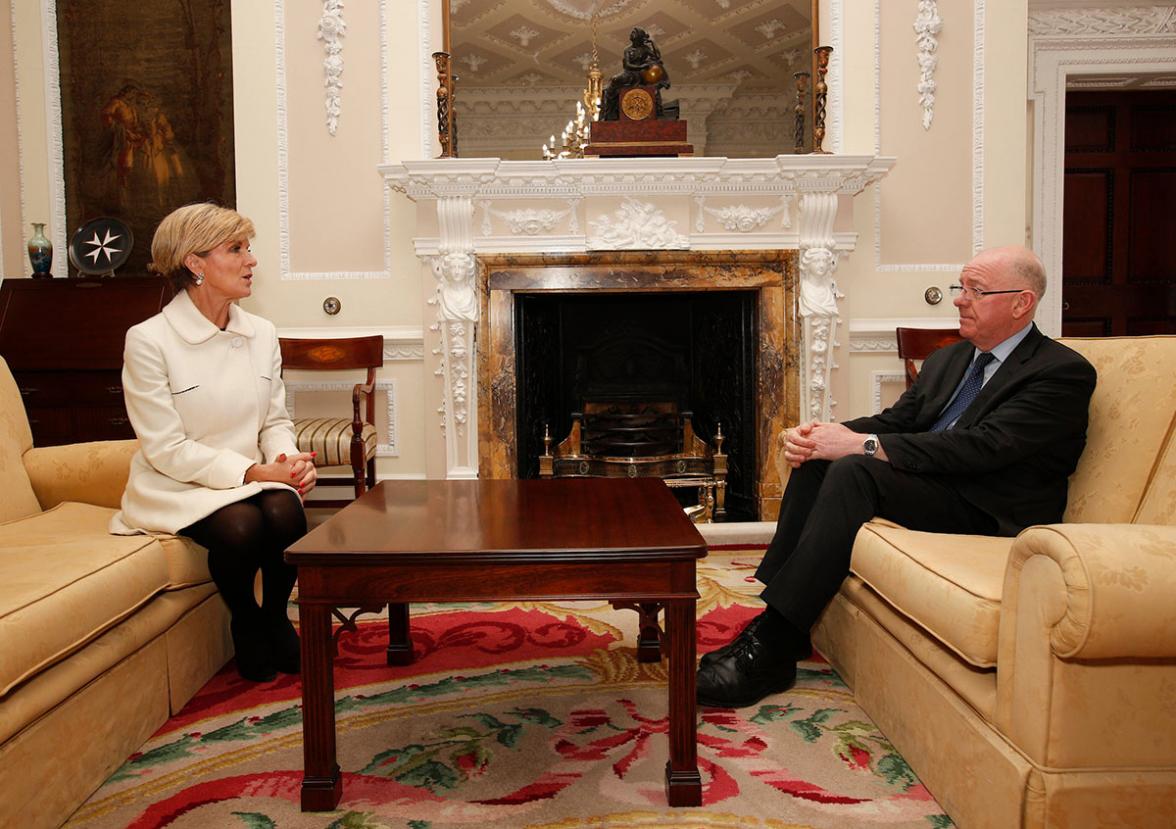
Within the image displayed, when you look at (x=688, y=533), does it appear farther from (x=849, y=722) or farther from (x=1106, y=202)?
(x=1106, y=202)

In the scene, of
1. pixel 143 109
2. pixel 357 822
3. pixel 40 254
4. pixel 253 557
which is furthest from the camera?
pixel 143 109

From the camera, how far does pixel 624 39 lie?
4.14 metres

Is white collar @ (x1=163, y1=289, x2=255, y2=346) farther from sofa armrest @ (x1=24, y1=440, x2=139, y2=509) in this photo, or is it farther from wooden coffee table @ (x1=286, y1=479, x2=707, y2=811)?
wooden coffee table @ (x1=286, y1=479, x2=707, y2=811)

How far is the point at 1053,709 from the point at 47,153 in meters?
4.96

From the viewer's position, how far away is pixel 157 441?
211 cm

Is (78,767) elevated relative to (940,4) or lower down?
lower down

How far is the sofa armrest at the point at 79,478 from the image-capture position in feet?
7.99

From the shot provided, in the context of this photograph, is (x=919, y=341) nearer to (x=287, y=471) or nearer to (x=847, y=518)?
(x=847, y=518)

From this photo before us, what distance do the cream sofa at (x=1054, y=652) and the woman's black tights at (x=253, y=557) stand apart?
4.72ft

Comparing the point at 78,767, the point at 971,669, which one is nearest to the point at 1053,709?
the point at 971,669

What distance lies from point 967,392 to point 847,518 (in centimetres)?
56

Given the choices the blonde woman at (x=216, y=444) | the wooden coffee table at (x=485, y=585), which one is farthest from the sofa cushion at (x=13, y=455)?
the wooden coffee table at (x=485, y=585)

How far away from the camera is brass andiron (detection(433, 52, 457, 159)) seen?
12.7 ft

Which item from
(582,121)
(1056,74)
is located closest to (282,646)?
(582,121)
